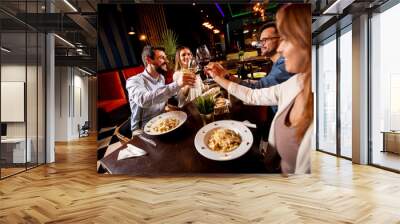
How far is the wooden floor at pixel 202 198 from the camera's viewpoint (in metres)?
3.82

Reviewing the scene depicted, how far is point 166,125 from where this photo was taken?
20.5 feet

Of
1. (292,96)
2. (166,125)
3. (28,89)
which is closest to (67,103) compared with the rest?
(28,89)

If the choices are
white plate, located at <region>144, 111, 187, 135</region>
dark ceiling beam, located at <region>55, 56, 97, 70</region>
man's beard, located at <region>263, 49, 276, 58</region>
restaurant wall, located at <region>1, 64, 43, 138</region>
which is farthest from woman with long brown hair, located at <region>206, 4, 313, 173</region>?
dark ceiling beam, located at <region>55, 56, 97, 70</region>

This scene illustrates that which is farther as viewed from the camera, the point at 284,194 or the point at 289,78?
the point at 289,78

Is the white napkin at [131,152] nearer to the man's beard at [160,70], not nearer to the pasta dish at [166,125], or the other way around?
the pasta dish at [166,125]

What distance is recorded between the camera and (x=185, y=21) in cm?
638

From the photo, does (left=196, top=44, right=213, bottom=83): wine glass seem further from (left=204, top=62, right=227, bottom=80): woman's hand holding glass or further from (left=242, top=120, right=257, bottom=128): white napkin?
(left=242, top=120, right=257, bottom=128): white napkin

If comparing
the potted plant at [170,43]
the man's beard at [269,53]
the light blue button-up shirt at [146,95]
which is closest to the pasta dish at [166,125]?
the light blue button-up shirt at [146,95]

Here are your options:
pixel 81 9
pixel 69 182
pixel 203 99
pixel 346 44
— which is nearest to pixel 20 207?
pixel 69 182

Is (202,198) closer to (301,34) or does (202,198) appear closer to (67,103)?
(301,34)

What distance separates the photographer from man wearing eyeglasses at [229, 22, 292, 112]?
6.14 meters

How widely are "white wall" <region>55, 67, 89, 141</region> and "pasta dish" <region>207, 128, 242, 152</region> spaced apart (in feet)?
34.6

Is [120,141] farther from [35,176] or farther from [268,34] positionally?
[268,34]

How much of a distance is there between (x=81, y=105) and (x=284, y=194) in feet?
48.7
